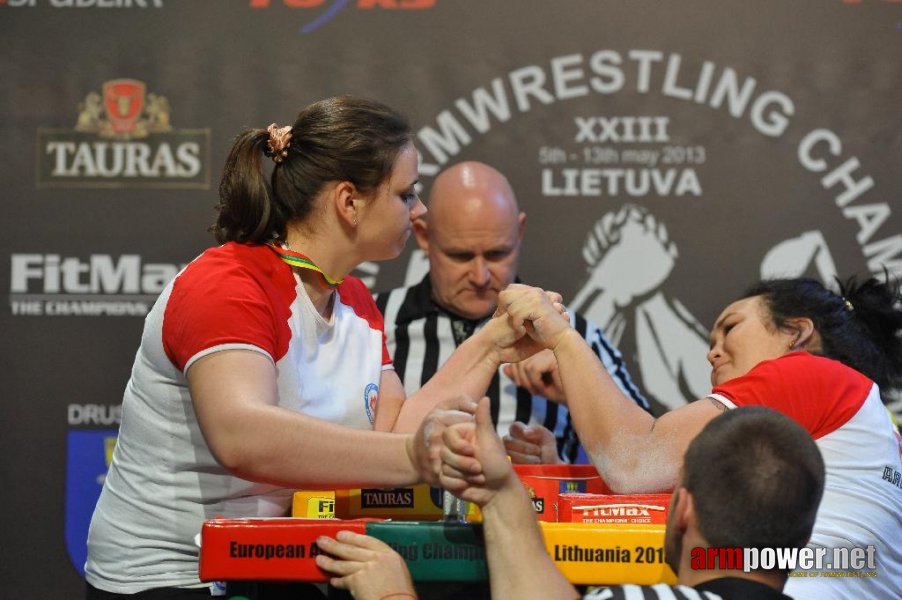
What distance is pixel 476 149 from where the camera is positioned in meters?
3.35

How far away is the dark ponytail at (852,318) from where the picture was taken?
7.55 feet

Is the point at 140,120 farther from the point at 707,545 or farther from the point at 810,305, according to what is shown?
the point at 707,545

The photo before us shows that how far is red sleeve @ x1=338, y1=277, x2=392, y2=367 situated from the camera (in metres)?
2.17

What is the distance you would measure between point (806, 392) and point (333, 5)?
80.0 inches

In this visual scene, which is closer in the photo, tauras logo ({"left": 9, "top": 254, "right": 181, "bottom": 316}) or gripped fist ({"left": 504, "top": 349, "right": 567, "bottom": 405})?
gripped fist ({"left": 504, "top": 349, "right": 567, "bottom": 405})

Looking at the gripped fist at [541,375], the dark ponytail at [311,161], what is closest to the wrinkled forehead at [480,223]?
the gripped fist at [541,375]

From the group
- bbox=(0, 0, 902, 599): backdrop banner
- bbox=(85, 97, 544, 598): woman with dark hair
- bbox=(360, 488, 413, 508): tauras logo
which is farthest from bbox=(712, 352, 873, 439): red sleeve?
bbox=(0, 0, 902, 599): backdrop banner

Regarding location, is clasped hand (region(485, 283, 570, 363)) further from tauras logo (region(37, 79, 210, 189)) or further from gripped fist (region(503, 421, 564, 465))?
tauras logo (region(37, 79, 210, 189))

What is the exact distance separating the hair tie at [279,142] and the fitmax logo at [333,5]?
144cm

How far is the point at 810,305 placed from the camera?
2.31 metres

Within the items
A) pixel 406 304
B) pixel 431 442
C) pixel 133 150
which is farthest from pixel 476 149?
pixel 431 442

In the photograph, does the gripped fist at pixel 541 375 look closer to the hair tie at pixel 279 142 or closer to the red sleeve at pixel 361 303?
the red sleeve at pixel 361 303
